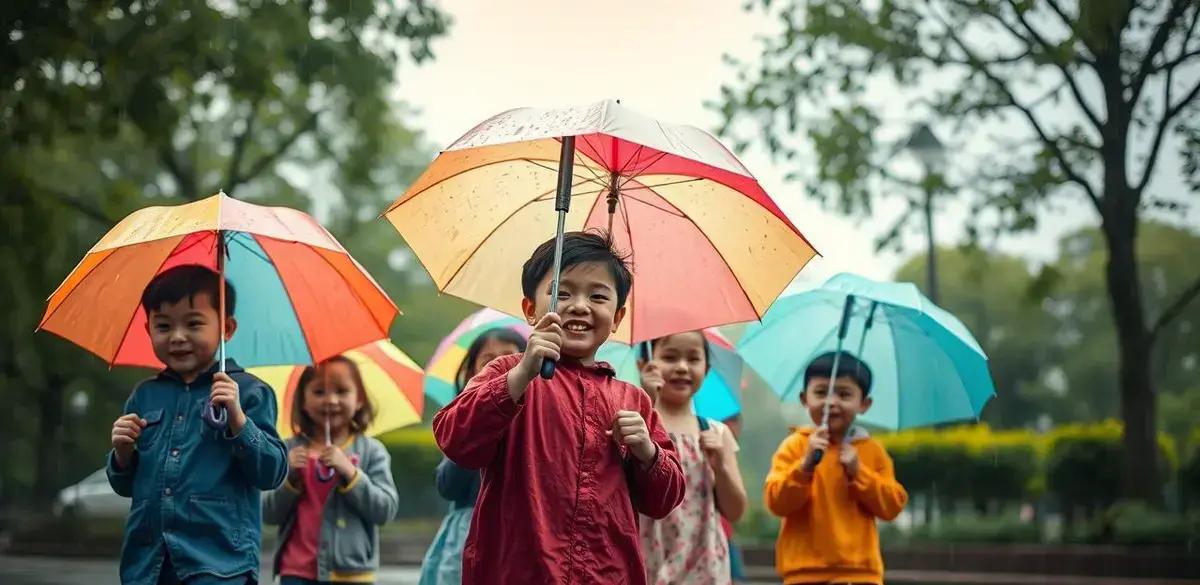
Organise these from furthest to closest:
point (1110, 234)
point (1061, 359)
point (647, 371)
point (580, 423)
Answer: point (1061, 359)
point (1110, 234)
point (647, 371)
point (580, 423)

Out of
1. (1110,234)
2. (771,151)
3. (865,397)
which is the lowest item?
(865,397)

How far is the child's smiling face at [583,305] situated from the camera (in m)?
3.80

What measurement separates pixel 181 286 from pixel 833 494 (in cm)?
293

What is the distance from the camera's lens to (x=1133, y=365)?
15.8 metres

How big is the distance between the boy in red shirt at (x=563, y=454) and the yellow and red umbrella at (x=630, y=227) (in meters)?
0.63

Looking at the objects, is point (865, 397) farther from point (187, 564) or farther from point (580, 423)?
point (187, 564)

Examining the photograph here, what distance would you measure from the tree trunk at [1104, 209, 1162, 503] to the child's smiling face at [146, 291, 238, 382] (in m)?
13.3

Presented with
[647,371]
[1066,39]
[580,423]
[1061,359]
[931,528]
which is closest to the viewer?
[580,423]

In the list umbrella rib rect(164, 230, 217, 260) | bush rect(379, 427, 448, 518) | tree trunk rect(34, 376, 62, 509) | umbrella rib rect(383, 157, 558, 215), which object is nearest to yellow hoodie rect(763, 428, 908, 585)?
umbrella rib rect(383, 157, 558, 215)

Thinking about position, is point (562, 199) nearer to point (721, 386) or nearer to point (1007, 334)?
point (721, 386)

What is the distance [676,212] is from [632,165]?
0.26 m

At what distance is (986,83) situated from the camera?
16219 mm

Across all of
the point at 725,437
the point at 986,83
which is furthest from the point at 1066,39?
the point at 725,437

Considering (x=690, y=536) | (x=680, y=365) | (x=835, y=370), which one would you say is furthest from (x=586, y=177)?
(x=835, y=370)
